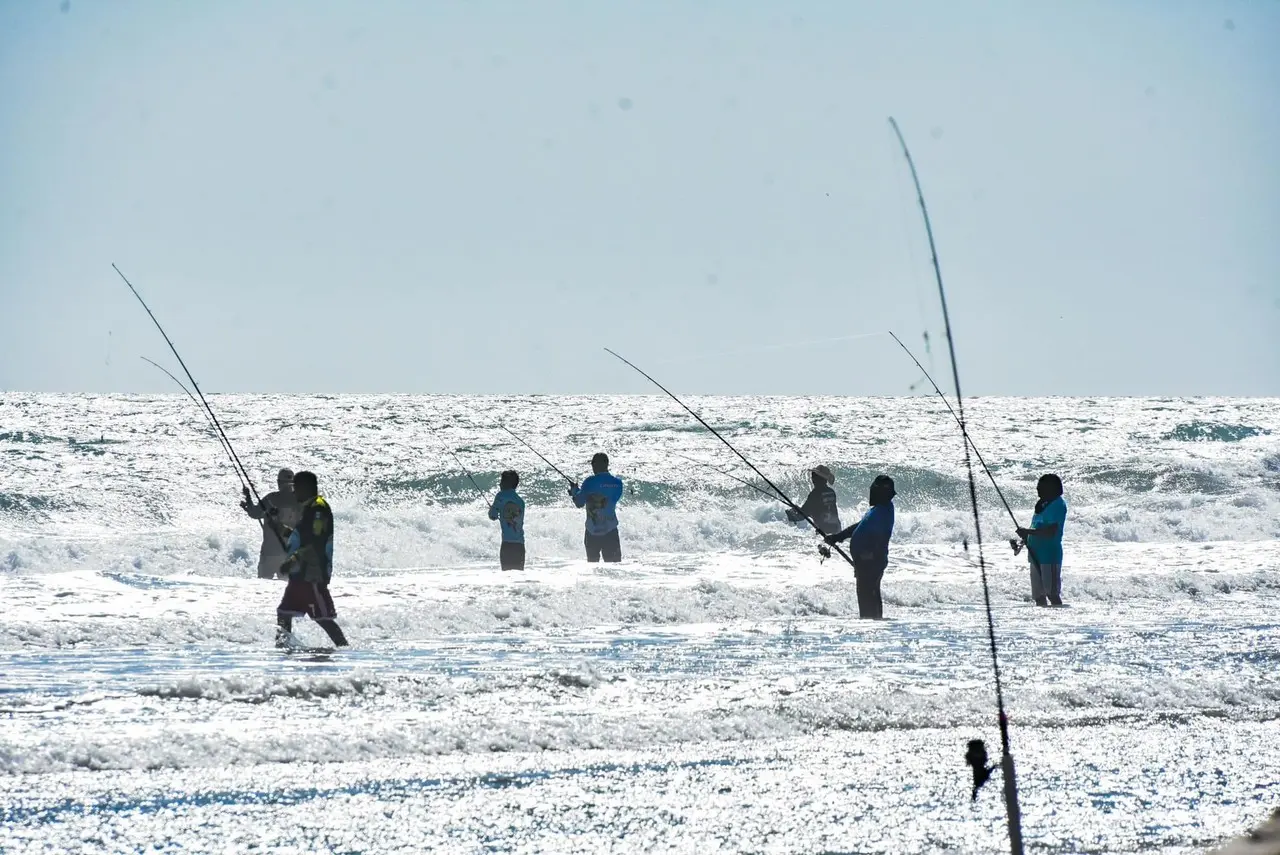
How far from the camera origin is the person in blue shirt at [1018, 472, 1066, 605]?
11.7 metres

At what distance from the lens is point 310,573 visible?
9102mm

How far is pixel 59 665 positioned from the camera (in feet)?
26.8

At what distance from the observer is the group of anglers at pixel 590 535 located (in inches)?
360

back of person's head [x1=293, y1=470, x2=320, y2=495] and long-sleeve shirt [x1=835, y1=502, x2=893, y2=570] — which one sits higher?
back of person's head [x1=293, y1=470, x2=320, y2=495]

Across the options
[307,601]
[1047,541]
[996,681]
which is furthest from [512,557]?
[996,681]

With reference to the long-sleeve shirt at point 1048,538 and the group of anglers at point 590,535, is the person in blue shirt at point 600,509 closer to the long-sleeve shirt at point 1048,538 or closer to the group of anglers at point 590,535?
the group of anglers at point 590,535

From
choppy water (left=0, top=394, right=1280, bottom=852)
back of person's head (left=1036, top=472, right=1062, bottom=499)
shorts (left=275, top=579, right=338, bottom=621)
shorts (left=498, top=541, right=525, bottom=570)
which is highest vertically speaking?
back of person's head (left=1036, top=472, right=1062, bottom=499)

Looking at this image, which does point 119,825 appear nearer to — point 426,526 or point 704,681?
point 704,681

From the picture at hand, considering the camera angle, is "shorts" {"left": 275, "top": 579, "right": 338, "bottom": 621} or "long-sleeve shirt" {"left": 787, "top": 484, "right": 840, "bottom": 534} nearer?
"shorts" {"left": 275, "top": 579, "right": 338, "bottom": 621}

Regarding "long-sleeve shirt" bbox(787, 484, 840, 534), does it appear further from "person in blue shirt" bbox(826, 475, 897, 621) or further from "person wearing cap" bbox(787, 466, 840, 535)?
"person in blue shirt" bbox(826, 475, 897, 621)

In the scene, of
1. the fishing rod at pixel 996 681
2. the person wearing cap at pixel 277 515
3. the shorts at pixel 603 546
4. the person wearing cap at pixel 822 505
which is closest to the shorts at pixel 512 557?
the shorts at pixel 603 546

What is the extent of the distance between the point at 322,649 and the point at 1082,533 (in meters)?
18.1

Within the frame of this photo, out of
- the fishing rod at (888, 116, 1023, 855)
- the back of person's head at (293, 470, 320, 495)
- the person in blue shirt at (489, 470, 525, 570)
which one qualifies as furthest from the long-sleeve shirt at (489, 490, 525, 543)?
the fishing rod at (888, 116, 1023, 855)

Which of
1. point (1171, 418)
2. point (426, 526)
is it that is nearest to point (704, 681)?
point (426, 526)
